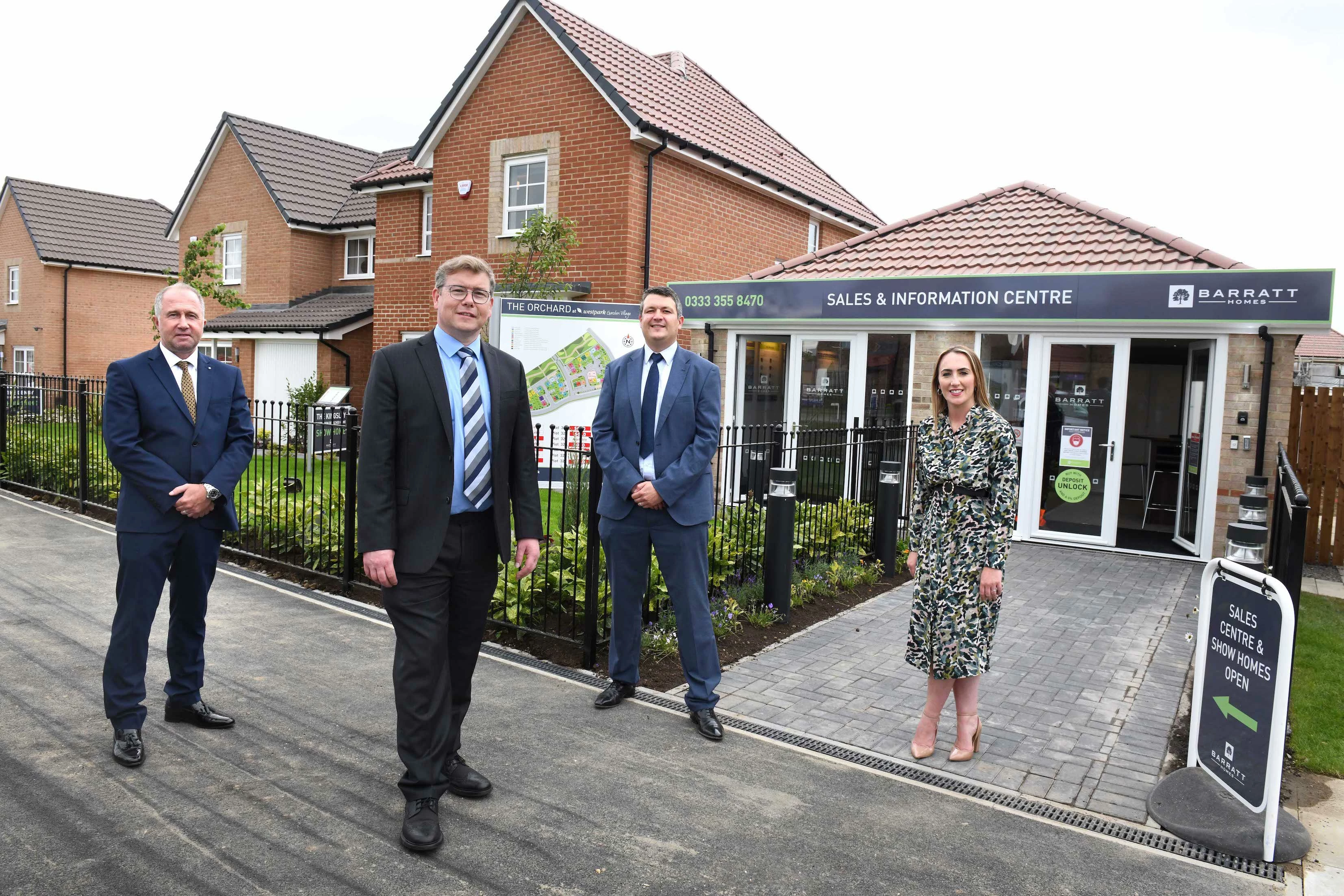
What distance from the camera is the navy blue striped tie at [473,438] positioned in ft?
12.1

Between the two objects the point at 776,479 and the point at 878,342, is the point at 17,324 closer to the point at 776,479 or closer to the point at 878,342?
the point at 878,342

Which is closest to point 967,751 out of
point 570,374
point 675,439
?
point 675,439

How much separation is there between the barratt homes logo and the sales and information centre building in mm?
18

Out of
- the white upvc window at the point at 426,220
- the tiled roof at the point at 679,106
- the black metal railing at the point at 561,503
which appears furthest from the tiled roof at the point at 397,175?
the black metal railing at the point at 561,503

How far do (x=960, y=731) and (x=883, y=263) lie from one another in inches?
350

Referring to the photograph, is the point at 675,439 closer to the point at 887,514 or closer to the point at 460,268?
the point at 460,268

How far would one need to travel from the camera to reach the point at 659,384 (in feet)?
16.0

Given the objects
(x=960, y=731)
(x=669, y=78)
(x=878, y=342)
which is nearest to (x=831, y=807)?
(x=960, y=731)

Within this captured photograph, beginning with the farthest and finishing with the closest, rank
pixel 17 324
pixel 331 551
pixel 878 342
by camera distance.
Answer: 1. pixel 17 324
2. pixel 878 342
3. pixel 331 551

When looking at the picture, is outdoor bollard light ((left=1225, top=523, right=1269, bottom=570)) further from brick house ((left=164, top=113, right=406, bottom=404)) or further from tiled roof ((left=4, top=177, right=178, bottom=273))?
tiled roof ((left=4, top=177, right=178, bottom=273))

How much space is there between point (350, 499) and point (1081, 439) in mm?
8136

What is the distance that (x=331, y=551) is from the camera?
7.68 m

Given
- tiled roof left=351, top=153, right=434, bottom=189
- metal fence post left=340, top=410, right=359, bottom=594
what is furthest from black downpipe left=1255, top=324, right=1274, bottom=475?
tiled roof left=351, top=153, right=434, bottom=189

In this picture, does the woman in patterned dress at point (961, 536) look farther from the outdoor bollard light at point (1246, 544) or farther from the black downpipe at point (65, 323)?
the black downpipe at point (65, 323)
